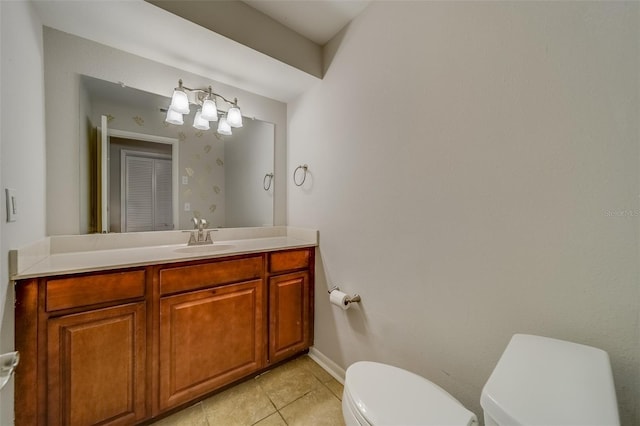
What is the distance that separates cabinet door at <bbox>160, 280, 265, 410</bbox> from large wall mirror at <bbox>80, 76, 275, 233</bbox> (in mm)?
676

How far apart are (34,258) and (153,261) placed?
1.61 feet

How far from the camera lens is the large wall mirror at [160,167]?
1.45m

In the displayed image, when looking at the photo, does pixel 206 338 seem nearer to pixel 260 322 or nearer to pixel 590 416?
pixel 260 322

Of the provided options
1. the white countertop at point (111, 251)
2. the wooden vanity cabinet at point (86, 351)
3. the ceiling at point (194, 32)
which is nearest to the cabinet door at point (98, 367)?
the wooden vanity cabinet at point (86, 351)

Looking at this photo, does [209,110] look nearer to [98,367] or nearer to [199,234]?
[199,234]

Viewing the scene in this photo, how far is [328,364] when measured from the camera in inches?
65.9

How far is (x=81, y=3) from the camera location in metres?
1.15

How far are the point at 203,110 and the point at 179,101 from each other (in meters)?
0.16

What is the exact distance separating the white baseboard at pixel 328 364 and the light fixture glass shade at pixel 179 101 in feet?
6.49

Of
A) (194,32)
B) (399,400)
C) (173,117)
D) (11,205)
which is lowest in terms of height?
(399,400)

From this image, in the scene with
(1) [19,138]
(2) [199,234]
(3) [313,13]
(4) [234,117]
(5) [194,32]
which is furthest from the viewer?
(4) [234,117]

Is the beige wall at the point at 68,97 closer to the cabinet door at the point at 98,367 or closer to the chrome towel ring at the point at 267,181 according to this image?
the cabinet door at the point at 98,367

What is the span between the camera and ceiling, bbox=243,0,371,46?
1417 millimetres

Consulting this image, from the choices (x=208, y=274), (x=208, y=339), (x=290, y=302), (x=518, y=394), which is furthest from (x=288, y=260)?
(x=518, y=394)
